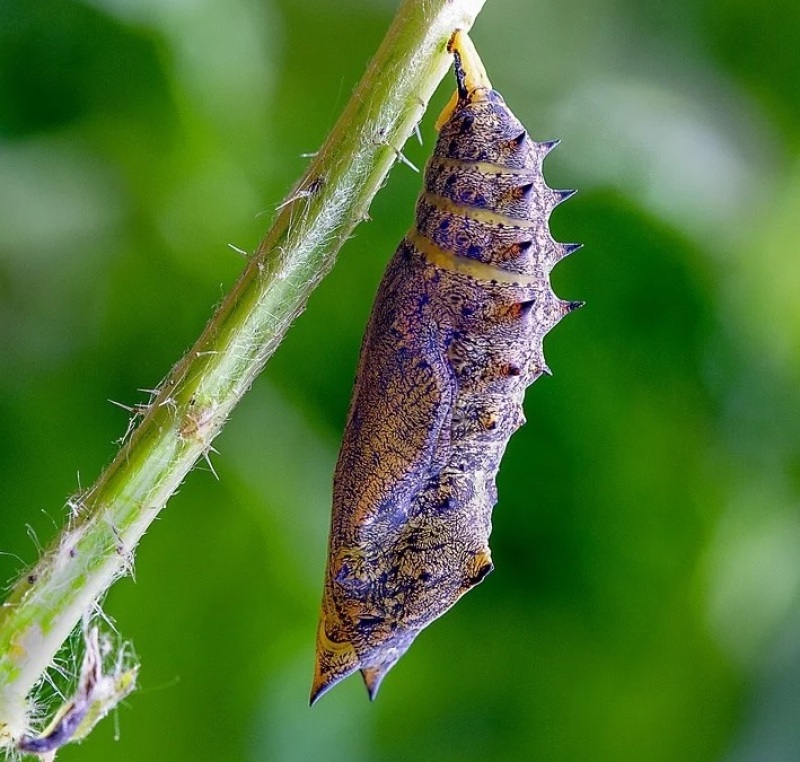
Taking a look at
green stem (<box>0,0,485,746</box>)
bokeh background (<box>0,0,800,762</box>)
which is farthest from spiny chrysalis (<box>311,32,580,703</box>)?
bokeh background (<box>0,0,800,762</box>)

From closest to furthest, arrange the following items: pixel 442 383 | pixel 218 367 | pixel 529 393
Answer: pixel 218 367 → pixel 442 383 → pixel 529 393

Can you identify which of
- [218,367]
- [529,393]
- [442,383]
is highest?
[529,393]

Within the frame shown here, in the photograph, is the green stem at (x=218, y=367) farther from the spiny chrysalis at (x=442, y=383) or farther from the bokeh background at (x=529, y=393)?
the bokeh background at (x=529, y=393)

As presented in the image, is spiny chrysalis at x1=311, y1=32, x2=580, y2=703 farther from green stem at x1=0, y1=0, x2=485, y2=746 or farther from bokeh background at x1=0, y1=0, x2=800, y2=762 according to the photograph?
bokeh background at x1=0, y1=0, x2=800, y2=762

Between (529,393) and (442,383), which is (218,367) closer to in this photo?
(442,383)

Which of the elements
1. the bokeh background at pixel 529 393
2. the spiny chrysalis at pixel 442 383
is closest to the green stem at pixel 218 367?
the spiny chrysalis at pixel 442 383

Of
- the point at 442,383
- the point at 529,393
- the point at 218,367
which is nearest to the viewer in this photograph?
the point at 218,367

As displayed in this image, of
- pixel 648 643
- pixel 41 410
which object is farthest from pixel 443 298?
pixel 648 643

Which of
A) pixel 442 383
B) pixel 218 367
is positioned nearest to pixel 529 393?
pixel 442 383

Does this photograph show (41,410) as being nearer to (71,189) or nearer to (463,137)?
(71,189)
